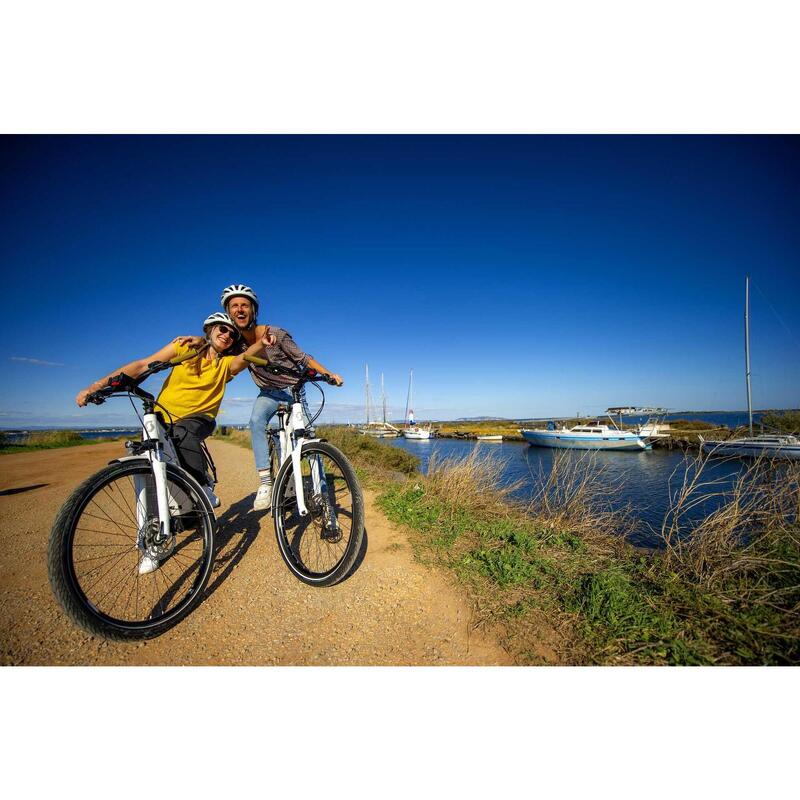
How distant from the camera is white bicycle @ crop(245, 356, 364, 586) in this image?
238 centimetres

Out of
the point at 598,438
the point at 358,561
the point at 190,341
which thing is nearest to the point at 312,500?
the point at 358,561

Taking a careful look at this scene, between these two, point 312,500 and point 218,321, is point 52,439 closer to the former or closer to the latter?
point 218,321

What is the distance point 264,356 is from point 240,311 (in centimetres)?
57

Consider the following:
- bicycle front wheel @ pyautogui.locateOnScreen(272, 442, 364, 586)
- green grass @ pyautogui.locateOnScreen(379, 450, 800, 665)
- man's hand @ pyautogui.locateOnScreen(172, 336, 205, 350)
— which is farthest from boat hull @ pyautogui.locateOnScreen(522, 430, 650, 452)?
man's hand @ pyautogui.locateOnScreen(172, 336, 205, 350)

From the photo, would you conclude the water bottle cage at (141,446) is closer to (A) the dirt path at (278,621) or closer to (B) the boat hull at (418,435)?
(A) the dirt path at (278,621)

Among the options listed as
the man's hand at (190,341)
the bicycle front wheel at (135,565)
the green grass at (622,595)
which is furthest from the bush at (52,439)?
the green grass at (622,595)

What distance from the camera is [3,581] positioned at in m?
2.51

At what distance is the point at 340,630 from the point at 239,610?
0.75 metres

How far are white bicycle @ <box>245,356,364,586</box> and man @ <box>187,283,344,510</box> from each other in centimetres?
51

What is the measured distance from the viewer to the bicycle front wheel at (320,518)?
7.75 feet

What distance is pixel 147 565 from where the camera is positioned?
2430 mm

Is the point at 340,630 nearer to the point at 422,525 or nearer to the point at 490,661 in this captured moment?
the point at 490,661

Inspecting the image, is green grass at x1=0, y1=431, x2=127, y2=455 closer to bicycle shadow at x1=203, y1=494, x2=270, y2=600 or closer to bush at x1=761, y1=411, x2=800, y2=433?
bicycle shadow at x1=203, y1=494, x2=270, y2=600

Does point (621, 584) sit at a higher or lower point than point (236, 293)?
lower
